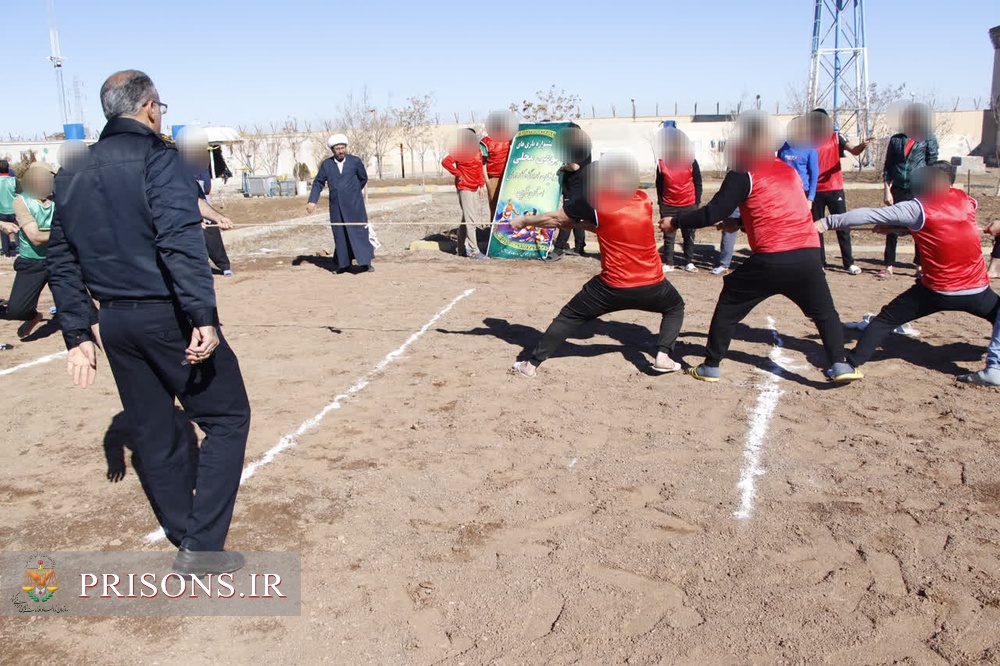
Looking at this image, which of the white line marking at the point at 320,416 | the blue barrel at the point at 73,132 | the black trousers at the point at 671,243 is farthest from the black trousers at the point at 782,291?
the blue barrel at the point at 73,132

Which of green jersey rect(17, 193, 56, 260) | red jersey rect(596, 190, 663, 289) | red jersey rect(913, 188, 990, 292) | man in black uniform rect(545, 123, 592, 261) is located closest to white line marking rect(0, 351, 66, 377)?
green jersey rect(17, 193, 56, 260)

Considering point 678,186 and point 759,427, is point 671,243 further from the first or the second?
point 759,427

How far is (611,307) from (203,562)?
3631 mm

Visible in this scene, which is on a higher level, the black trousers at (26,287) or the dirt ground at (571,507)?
the black trousers at (26,287)

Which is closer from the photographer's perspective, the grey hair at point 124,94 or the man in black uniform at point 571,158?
the grey hair at point 124,94

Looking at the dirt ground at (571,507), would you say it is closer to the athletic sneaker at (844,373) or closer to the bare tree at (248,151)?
the athletic sneaker at (844,373)

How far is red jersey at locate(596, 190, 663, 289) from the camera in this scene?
19.5 feet

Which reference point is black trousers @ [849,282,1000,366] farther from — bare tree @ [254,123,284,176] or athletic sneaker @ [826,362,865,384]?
bare tree @ [254,123,284,176]

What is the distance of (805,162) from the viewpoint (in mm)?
9156

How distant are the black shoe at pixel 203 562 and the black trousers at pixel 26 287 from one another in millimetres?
5476

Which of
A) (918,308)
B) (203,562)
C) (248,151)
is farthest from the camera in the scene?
(248,151)

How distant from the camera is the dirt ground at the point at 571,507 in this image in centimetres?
318

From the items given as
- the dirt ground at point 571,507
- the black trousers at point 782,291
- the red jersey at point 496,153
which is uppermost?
the red jersey at point 496,153

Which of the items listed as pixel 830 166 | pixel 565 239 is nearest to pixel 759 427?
pixel 830 166
